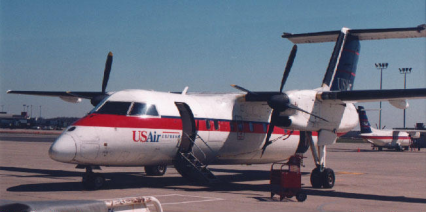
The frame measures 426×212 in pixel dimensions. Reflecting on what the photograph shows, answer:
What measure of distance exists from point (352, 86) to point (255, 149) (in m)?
5.72

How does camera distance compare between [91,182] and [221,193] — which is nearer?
[91,182]

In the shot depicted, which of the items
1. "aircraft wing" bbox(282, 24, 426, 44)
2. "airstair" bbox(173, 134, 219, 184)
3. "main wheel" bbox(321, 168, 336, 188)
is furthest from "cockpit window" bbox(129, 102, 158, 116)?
"aircraft wing" bbox(282, 24, 426, 44)

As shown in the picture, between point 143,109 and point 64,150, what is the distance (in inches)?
115

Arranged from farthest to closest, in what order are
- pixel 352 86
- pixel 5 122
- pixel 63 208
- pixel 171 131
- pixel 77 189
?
pixel 5 122 < pixel 352 86 < pixel 171 131 < pixel 77 189 < pixel 63 208

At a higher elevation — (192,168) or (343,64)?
(343,64)

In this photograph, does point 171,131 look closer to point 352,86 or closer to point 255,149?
point 255,149

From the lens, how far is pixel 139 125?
46.0ft

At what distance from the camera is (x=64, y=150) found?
12281 millimetres

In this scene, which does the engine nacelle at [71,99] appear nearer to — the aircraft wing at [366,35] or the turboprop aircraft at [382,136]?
the aircraft wing at [366,35]

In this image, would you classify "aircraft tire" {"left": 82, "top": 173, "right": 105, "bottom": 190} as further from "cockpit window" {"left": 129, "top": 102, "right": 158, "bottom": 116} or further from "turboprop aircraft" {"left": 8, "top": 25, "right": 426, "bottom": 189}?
"cockpit window" {"left": 129, "top": 102, "right": 158, "bottom": 116}

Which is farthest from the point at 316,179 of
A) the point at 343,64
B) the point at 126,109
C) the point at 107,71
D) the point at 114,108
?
the point at 107,71

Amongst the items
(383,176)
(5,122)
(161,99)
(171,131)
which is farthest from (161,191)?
(5,122)

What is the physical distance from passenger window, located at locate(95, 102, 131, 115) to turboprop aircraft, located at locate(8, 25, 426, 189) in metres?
0.03

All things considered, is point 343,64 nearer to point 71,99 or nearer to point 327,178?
point 327,178
